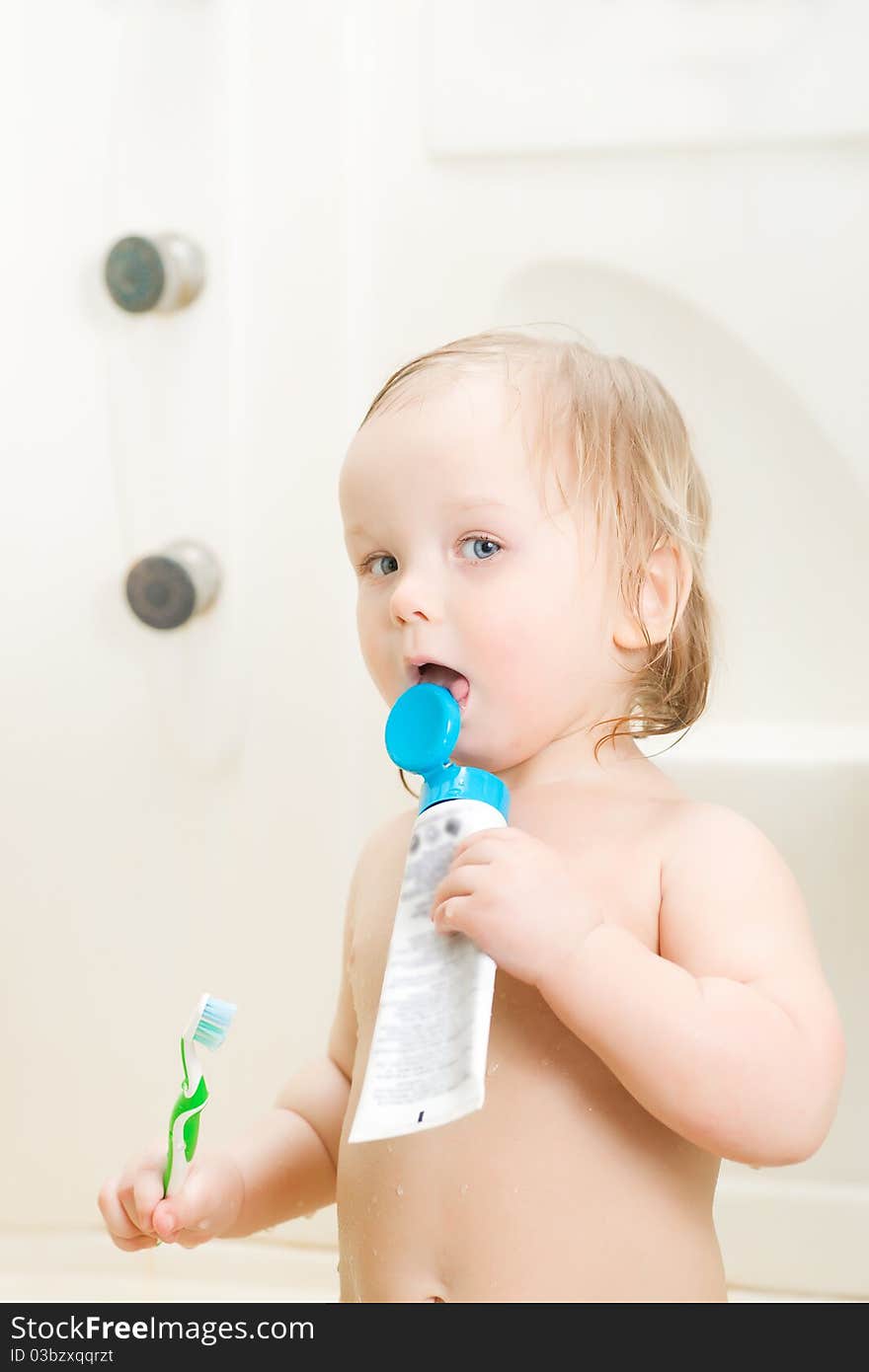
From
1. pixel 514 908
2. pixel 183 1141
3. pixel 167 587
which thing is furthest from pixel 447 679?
pixel 167 587

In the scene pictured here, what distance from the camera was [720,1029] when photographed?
64 centimetres

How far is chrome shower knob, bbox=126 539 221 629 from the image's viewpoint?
109cm

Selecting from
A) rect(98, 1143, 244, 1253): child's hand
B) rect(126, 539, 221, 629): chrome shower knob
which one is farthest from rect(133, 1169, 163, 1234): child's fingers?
rect(126, 539, 221, 629): chrome shower knob

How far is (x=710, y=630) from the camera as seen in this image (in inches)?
33.5

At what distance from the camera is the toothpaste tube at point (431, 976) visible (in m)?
0.59

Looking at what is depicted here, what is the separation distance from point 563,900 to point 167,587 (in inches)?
21.6

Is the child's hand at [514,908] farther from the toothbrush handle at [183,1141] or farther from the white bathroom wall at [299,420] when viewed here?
the white bathroom wall at [299,420]

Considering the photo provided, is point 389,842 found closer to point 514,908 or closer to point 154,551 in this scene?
point 514,908

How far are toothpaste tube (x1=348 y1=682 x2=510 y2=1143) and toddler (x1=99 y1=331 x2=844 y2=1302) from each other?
0.02 m

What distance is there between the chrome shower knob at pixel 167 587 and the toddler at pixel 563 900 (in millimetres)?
336

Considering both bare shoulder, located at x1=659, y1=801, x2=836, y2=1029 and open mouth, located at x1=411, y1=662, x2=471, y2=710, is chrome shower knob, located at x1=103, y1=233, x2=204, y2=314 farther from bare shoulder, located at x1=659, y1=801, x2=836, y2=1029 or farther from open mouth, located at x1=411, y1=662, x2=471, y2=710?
bare shoulder, located at x1=659, y1=801, x2=836, y2=1029

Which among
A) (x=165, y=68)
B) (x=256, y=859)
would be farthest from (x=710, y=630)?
(x=165, y=68)

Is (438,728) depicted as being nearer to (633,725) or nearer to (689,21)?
(633,725)
